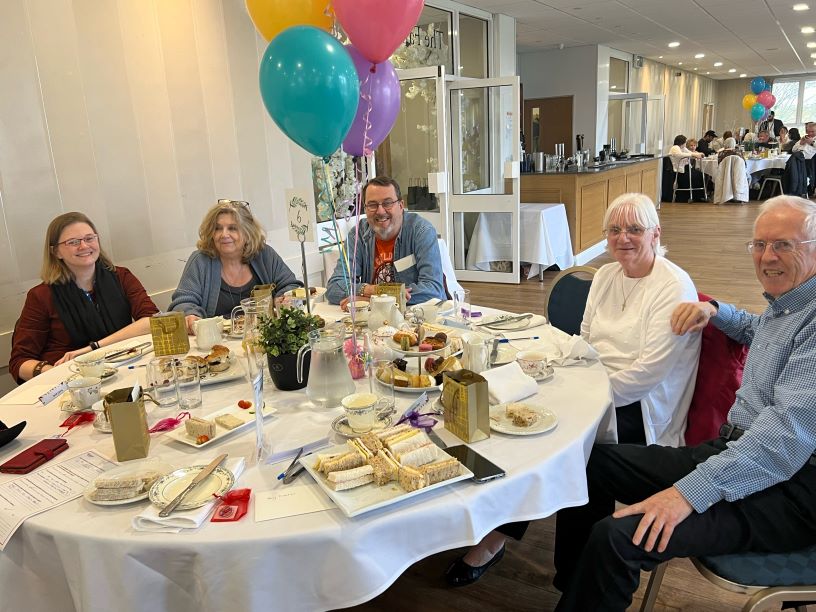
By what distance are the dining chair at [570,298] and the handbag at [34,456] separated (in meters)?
1.97

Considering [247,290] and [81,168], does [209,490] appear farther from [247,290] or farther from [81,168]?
[81,168]

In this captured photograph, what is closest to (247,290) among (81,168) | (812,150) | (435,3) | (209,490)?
(81,168)

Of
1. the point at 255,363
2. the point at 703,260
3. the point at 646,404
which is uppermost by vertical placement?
the point at 255,363

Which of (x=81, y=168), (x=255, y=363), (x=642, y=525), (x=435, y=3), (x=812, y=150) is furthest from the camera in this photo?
(x=812, y=150)

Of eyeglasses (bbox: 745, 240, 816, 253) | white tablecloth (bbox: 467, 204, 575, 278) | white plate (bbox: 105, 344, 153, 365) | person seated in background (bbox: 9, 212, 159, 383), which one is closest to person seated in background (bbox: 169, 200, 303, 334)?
person seated in background (bbox: 9, 212, 159, 383)

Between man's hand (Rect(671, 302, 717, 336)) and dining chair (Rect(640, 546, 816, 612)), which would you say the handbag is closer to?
dining chair (Rect(640, 546, 816, 612))

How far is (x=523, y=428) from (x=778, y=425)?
59 centimetres

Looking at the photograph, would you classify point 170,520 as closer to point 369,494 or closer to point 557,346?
point 369,494

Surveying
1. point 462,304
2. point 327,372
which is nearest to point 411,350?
point 327,372

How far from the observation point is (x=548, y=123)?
456 inches

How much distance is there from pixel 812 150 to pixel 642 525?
13.7 m

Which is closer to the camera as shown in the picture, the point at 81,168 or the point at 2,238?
the point at 2,238

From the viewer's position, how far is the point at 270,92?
→ 6.36 feet

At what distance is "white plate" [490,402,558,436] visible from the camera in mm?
1433
